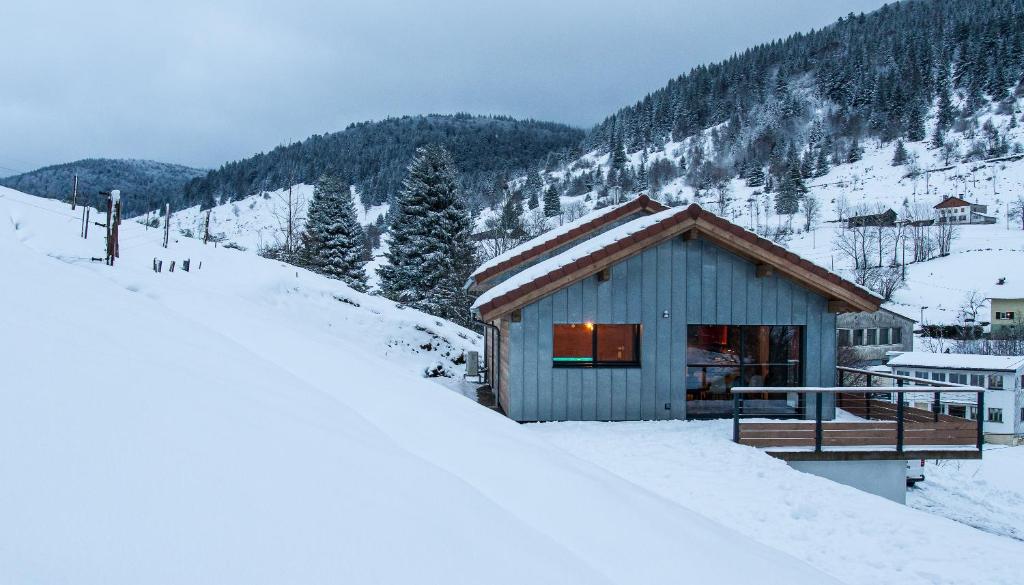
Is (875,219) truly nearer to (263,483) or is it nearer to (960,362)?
(960,362)

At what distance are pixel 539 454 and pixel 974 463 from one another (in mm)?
26788

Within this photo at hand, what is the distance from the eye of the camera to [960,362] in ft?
107

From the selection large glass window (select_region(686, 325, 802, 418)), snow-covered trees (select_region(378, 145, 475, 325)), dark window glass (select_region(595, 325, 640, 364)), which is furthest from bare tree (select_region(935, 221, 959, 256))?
dark window glass (select_region(595, 325, 640, 364))

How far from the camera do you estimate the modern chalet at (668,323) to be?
409 inches

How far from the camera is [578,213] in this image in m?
72.7

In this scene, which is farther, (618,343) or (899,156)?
(899,156)

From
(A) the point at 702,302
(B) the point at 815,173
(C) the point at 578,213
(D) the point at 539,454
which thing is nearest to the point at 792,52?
(B) the point at 815,173

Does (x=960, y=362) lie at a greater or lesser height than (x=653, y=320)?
lesser

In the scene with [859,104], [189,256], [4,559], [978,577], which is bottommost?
[978,577]

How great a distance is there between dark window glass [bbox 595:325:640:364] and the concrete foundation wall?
3.29m

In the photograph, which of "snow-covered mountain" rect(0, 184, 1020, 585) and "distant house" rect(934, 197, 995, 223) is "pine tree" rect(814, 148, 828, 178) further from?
"snow-covered mountain" rect(0, 184, 1020, 585)

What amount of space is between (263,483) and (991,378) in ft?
134

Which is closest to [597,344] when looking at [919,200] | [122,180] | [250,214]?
[919,200]

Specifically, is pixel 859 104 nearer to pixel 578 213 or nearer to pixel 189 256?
pixel 578 213
